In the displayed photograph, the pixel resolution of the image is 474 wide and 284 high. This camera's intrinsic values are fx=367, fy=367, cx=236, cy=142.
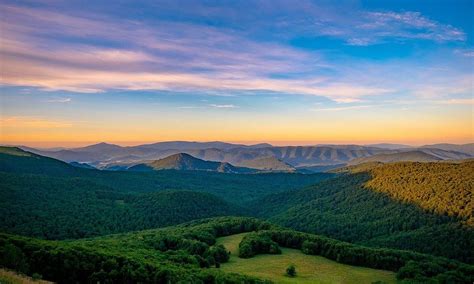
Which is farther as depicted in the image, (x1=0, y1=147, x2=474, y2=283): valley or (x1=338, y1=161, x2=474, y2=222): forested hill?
(x1=338, y1=161, x2=474, y2=222): forested hill

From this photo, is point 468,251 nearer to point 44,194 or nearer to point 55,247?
point 55,247

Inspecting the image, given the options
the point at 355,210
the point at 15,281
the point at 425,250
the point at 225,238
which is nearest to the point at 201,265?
the point at 225,238

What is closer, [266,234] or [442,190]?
[266,234]

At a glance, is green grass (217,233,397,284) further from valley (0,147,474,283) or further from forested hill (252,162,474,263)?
forested hill (252,162,474,263)

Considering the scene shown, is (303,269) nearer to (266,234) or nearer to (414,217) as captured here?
(266,234)

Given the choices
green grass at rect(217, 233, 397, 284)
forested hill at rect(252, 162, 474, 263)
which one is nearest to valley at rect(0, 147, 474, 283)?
green grass at rect(217, 233, 397, 284)

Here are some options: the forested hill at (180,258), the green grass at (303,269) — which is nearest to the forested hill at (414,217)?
the forested hill at (180,258)

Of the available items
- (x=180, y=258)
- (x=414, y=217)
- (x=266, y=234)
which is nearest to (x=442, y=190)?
(x=414, y=217)

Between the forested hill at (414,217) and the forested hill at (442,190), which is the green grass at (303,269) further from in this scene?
the forested hill at (442,190)

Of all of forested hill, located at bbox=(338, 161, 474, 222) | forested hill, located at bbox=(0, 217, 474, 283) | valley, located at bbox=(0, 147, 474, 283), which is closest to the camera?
forested hill, located at bbox=(0, 217, 474, 283)

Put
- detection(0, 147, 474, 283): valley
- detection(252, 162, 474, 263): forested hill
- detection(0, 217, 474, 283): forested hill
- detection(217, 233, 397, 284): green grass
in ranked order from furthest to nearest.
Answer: detection(252, 162, 474, 263): forested hill
detection(217, 233, 397, 284): green grass
detection(0, 147, 474, 283): valley
detection(0, 217, 474, 283): forested hill
